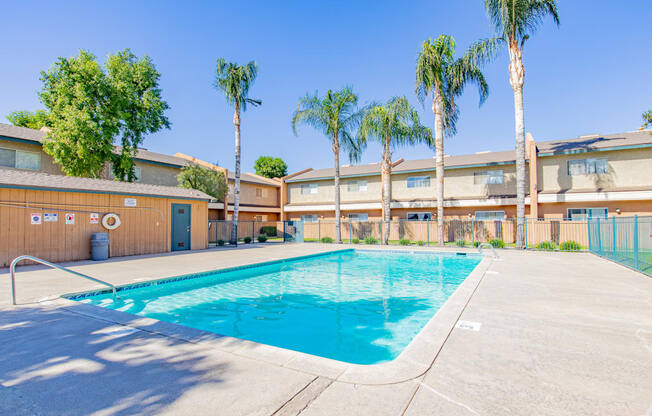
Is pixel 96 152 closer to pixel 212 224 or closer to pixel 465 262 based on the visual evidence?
pixel 212 224

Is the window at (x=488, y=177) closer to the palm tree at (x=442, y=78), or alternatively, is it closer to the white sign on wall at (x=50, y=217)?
the palm tree at (x=442, y=78)

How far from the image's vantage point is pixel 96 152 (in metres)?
20.2

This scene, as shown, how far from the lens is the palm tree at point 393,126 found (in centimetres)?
2005

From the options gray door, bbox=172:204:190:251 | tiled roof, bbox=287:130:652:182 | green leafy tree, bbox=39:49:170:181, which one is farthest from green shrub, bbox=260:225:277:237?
gray door, bbox=172:204:190:251

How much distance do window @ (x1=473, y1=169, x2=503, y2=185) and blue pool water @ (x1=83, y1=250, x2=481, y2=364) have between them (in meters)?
14.5

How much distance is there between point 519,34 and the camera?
16578 mm

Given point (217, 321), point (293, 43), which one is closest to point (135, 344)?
point (217, 321)

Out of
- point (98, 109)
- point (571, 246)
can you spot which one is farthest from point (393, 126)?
point (98, 109)

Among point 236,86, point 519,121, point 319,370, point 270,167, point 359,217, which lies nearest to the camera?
point 319,370

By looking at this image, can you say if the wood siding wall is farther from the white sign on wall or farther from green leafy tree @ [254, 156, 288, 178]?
green leafy tree @ [254, 156, 288, 178]

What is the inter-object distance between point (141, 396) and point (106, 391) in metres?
0.40

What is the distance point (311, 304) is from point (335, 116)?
1631 cm

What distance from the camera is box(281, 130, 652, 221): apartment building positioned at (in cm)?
1992

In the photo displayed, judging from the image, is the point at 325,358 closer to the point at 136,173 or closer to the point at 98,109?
the point at 98,109
